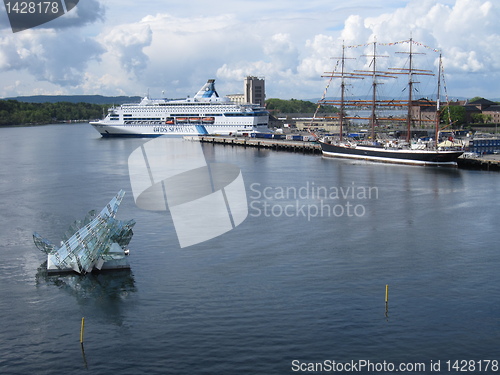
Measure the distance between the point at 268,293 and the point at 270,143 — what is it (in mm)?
42259

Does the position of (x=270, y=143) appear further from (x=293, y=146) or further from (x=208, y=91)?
(x=208, y=91)

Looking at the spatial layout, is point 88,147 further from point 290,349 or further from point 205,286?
point 290,349

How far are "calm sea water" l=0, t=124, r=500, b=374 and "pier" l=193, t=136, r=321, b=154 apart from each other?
27182mm

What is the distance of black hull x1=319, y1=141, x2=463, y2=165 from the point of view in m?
37.1

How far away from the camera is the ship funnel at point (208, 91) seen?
230ft

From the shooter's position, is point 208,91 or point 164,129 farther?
point 208,91

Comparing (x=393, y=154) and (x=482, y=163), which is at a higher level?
(x=393, y=154)

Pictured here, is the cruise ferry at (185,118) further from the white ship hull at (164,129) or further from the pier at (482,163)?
the pier at (482,163)

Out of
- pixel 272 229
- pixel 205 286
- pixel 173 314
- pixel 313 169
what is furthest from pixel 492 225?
pixel 313 169

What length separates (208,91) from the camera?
70500 millimetres

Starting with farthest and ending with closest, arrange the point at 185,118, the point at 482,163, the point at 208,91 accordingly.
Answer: the point at 208,91
the point at 185,118
the point at 482,163

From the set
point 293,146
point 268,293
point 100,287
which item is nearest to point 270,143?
point 293,146

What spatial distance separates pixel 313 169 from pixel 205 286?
23.7 metres

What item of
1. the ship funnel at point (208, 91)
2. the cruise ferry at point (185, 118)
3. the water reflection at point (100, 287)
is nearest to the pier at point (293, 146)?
the cruise ferry at point (185, 118)
